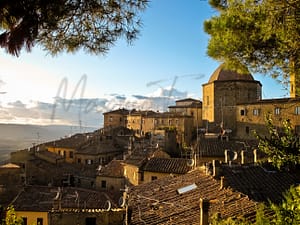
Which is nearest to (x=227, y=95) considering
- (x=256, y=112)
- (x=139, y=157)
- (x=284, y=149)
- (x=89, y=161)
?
(x=256, y=112)

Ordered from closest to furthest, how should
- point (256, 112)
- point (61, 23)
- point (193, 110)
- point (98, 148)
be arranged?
1. point (61, 23)
2. point (256, 112)
3. point (98, 148)
4. point (193, 110)

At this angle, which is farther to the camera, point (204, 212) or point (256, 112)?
point (256, 112)

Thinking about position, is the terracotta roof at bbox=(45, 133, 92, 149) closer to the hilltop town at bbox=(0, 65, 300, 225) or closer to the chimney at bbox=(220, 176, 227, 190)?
the hilltop town at bbox=(0, 65, 300, 225)

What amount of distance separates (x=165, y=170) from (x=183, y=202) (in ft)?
37.0

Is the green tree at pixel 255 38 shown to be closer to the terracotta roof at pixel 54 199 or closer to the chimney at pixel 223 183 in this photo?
the chimney at pixel 223 183

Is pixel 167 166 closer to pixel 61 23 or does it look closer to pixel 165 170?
pixel 165 170

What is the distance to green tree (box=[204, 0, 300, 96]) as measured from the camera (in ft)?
18.7

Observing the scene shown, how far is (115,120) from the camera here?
52.2 m

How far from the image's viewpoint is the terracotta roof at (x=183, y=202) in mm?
8664

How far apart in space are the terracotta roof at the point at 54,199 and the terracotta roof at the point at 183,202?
23.7ft

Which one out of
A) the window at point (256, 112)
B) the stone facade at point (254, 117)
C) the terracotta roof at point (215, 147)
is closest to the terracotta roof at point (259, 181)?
the terracotta roof at point (215, 147)

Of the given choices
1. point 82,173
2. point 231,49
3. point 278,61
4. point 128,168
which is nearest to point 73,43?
point 231,49

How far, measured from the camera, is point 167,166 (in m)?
21.7

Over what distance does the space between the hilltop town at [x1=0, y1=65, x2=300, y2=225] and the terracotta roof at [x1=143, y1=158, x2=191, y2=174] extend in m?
0.07
